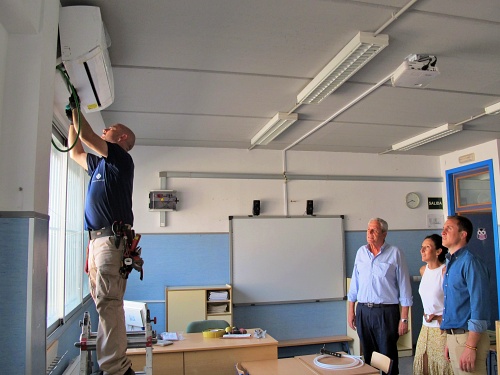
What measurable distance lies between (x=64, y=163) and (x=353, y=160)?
4207 mm

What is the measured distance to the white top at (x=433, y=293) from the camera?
356cm

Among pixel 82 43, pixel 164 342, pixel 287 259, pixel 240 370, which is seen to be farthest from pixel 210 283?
pixel 82 43

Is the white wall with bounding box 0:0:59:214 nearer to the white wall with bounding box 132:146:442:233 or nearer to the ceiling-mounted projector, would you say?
the ceiling-mounted projector

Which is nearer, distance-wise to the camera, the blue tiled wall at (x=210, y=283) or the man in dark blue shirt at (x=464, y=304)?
the man in dark blue shirt at (x=464, y=304)

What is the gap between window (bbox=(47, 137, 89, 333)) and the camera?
11.2ft

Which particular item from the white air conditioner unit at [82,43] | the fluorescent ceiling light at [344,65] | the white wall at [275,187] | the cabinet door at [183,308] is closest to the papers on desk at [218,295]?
the cabinet door at [183,308]

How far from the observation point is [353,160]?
21.4 feet

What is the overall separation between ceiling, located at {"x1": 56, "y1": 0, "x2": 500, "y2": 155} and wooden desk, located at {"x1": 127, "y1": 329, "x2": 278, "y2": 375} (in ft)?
6.92

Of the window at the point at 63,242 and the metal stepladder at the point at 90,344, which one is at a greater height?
the window at the point at 63,242

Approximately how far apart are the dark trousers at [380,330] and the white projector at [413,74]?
2.00 m

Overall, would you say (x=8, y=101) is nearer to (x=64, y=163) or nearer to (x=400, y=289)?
(x=64, y=163)

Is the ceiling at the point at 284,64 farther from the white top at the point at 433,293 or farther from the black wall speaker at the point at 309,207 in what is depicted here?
the white top at the point at 433,293

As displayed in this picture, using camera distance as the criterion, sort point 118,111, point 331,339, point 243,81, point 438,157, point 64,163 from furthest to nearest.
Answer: point 438,157
point 331,339
point 118,111
point 64,163
point 243,81

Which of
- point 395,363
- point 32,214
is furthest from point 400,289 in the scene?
point 32,214
